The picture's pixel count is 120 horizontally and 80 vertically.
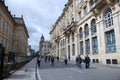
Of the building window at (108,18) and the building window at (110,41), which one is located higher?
the building window at (108,18)

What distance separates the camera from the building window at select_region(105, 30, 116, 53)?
91.1ft

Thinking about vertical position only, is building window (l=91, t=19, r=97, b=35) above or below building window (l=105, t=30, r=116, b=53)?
above

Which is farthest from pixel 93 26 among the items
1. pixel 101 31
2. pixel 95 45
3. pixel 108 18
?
pixel 108 18

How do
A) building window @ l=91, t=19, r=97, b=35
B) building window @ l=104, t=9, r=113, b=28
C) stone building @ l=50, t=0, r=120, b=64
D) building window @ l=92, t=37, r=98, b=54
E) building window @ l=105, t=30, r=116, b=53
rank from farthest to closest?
building window @ l=91, t=19, r=97, b=35 < building window @ l=92, t=37, r=98, b=54 < building window @ l=104, t=9, r=113, b=28 < building window @ l=105, t=30, r=116, b=53 < stone building @ l=50, t=0, r=120, b=64

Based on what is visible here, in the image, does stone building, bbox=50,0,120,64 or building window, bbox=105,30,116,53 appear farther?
building window, bbox=105,30,116,53

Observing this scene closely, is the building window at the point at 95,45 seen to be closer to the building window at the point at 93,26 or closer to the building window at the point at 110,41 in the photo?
the building window at the point at 93,26

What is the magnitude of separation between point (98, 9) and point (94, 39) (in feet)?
20.8

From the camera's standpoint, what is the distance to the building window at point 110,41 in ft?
91.1

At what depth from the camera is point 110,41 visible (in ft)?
94.3

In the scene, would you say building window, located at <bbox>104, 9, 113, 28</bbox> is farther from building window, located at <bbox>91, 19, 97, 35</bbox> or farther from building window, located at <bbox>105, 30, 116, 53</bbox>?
building window, located at <bbox>91, 19, 97, 35</bbox>

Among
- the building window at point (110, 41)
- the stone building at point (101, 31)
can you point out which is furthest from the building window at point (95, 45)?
the building window at point (110, 41)

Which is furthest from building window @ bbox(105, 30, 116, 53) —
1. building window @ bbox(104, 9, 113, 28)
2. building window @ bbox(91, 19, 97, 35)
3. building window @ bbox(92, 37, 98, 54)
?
building window @ bbox(91, 19, 97, 35)

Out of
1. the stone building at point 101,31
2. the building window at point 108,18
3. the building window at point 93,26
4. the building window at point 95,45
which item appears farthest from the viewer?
the building window at point 93,26

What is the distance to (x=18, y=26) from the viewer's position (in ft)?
226
